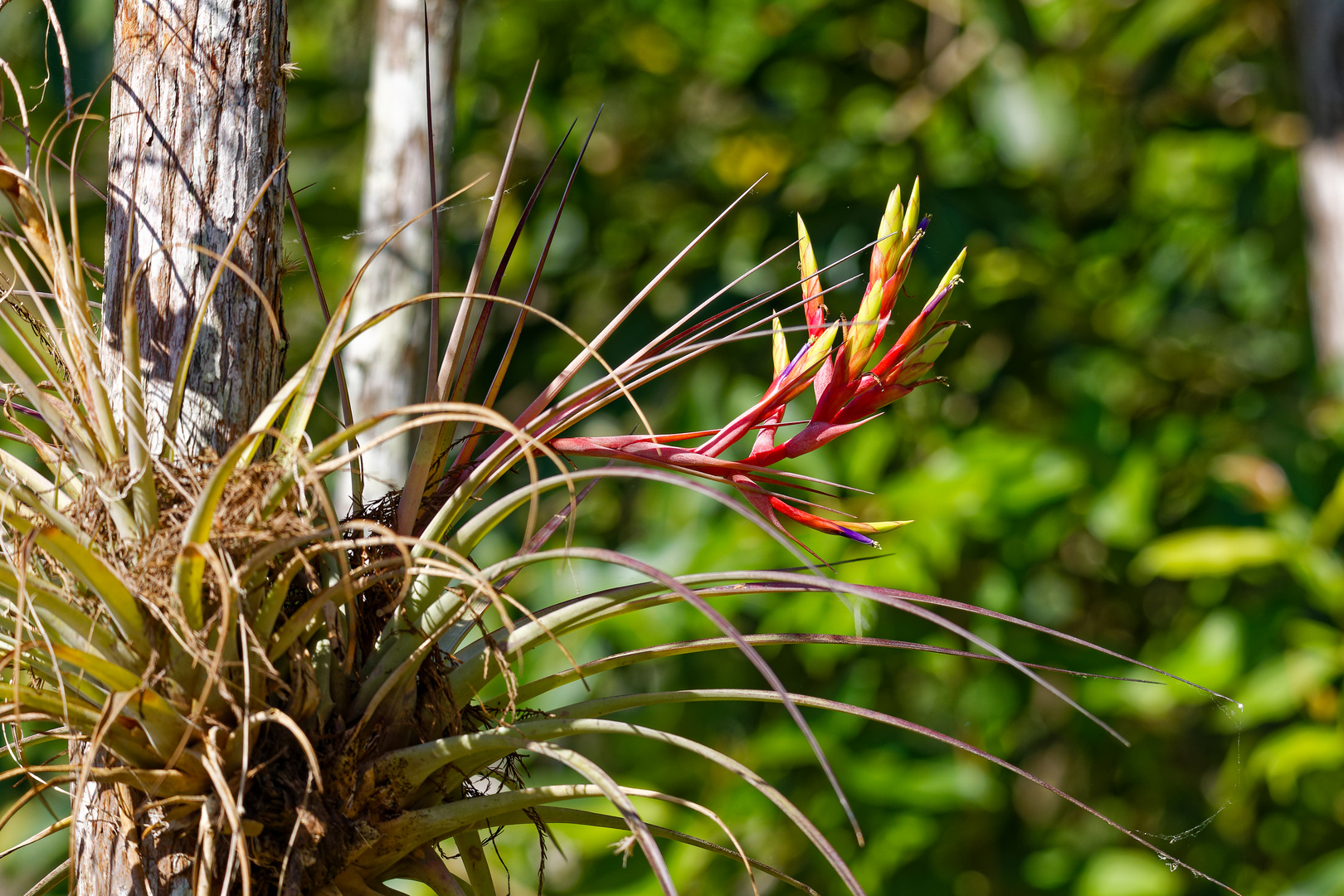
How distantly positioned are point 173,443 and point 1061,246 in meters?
1.92

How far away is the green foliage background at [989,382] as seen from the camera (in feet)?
5.29

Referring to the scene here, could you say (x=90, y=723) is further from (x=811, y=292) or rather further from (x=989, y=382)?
(x=989, y=382)

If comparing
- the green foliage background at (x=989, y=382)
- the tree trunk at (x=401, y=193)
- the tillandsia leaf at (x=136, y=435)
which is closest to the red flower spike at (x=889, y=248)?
the tillandsia leaf at (x=136, y=435)

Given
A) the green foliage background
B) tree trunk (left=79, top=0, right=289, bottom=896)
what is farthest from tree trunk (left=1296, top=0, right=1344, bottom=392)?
tree trunk (left=79, top=0, right=289, bottom=896)

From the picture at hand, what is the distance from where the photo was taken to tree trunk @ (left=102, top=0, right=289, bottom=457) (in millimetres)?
585

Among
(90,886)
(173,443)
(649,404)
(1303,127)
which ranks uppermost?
(1303,127)

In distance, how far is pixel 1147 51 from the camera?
73.5 inches

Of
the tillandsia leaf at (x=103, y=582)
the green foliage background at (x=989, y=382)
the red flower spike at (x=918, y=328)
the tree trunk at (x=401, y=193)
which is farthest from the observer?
the green foliage background at (x=989, y=382)

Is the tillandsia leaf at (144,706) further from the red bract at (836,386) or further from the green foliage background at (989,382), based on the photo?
the green foliage background at (989,382)

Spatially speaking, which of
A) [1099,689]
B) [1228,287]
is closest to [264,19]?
[1099,689]

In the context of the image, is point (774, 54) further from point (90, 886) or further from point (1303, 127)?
point (90, 886)

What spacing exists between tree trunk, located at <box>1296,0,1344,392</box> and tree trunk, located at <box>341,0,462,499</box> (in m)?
1.52

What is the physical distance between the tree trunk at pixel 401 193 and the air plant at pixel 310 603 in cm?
55

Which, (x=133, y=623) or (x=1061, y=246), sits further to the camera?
(x=1061, y=246)
